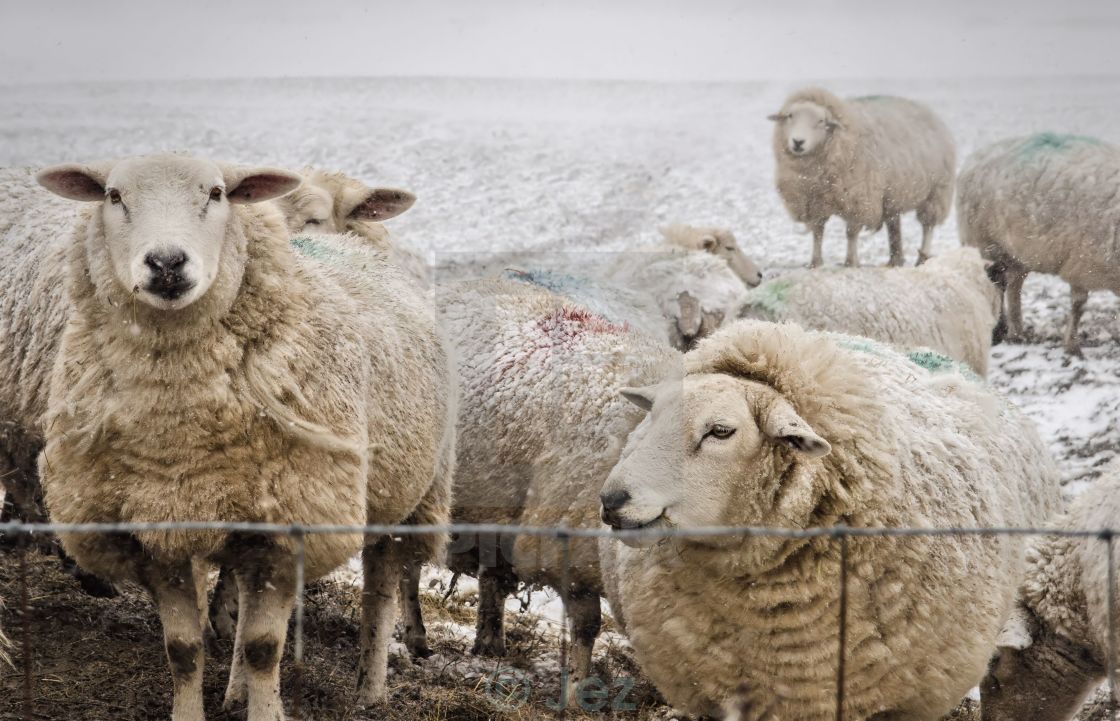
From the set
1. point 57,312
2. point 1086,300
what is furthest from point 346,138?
point 57,312

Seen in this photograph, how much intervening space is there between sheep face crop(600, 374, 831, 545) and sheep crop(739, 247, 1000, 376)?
4126 millimetres

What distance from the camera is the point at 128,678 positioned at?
14.8 ft

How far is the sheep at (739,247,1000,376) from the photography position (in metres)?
8.02

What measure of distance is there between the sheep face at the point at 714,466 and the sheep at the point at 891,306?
162 inches

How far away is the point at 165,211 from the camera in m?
3.71

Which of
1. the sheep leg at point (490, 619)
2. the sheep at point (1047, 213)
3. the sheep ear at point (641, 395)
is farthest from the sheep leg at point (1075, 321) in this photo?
the sheep ear at point (641, 395)

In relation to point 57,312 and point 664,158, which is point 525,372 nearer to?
point 57,312

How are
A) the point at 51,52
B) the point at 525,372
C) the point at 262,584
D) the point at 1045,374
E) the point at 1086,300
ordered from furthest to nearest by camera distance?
1. the point at 51,52
2. the point at 1086,300
3. the point at 1045,374
4. the point at 525,372
5. the point at 262,584

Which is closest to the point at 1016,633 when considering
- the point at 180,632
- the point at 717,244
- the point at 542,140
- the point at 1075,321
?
the point at 180,632

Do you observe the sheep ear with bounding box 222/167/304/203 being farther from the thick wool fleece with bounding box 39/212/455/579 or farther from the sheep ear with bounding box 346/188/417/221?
the sheep ear with bounding box 346/188/417/221

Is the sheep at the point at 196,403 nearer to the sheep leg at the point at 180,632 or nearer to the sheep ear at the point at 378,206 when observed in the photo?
the sheep leg at the point at 180,632

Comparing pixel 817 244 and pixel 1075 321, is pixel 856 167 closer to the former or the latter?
pixel 817 244

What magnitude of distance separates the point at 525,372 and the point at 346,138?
12.9 meters

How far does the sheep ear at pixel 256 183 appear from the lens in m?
4.02
